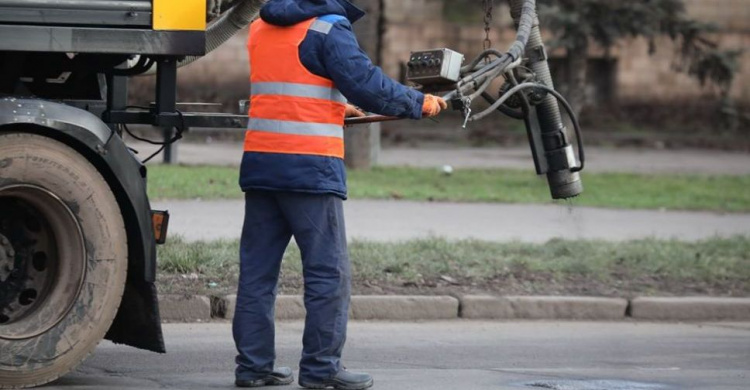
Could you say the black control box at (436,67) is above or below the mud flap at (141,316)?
above

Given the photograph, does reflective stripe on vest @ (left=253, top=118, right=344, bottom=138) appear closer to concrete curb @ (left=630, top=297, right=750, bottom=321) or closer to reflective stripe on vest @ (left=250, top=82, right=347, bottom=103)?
reflective stripe on vest @ (left=250, top=82, right=347, bottom=103)

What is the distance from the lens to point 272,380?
618cm

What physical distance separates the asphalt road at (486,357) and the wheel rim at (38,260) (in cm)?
42

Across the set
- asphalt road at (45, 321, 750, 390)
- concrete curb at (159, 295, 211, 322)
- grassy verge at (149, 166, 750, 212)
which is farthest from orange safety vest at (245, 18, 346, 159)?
grassy verge at (149, 166, 750, 212)

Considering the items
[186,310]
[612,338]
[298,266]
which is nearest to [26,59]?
[186,310]

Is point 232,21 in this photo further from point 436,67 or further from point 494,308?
point 494,308

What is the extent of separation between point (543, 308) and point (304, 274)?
10.4 feet

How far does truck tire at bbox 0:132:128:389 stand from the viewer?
560cm

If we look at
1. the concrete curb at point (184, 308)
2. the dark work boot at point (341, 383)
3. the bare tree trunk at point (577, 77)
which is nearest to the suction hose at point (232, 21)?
the concrete curb at point (184, 308)

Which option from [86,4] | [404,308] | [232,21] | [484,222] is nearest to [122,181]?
[86,4]

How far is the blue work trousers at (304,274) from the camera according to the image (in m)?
5.94

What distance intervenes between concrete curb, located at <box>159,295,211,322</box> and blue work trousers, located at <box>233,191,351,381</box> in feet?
6.67

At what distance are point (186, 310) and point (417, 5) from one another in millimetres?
16635

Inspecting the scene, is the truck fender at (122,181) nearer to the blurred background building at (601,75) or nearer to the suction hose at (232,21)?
the suction hose at (232,21)
